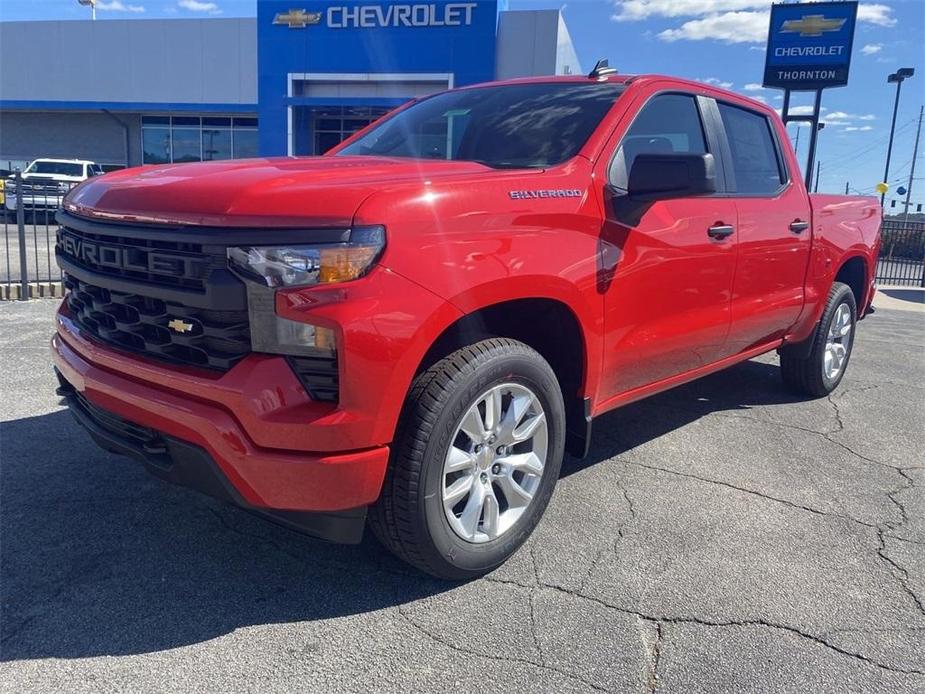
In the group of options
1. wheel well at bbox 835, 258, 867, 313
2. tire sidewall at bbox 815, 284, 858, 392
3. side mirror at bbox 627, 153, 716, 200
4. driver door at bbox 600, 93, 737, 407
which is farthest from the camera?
wheel well at bbox 835, 258, 867, 313

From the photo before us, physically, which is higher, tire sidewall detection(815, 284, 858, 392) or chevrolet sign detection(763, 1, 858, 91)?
chevrolet sign detection(763, 1, 858, 91)

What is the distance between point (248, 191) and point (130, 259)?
0.56m

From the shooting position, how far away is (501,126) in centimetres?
367

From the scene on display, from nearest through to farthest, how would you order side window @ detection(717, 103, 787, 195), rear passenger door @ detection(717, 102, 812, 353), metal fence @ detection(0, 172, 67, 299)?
rear passenger door @ detection(717, 102, 812, 353) < side window @ detection(717, 103, 787, 195) < metal fence @ detection(0, 172, 67, 299)

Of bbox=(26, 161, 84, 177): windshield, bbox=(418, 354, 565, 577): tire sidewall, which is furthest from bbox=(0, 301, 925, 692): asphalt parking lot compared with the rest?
bbox=(26, 161, 84, 177): windshield

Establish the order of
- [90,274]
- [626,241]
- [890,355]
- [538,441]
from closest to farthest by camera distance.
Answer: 1. [90,274]
2. [538,441]
3. [626,241]
4. [890,355]

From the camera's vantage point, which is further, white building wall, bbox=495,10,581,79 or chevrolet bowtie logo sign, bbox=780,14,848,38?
white building wall, bbox=495,10,581,79

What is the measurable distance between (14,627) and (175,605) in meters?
0.50

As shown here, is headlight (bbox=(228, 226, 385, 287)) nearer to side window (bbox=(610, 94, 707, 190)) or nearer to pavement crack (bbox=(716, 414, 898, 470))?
side window (bbox=(610, 94, 707, 190))

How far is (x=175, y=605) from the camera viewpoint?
2.64m

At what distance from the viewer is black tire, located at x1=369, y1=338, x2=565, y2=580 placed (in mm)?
2521

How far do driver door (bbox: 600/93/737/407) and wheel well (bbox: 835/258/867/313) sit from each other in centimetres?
229

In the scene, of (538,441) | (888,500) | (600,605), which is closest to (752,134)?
(888,500)

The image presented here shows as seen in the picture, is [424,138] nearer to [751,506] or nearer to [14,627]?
[751,506]
